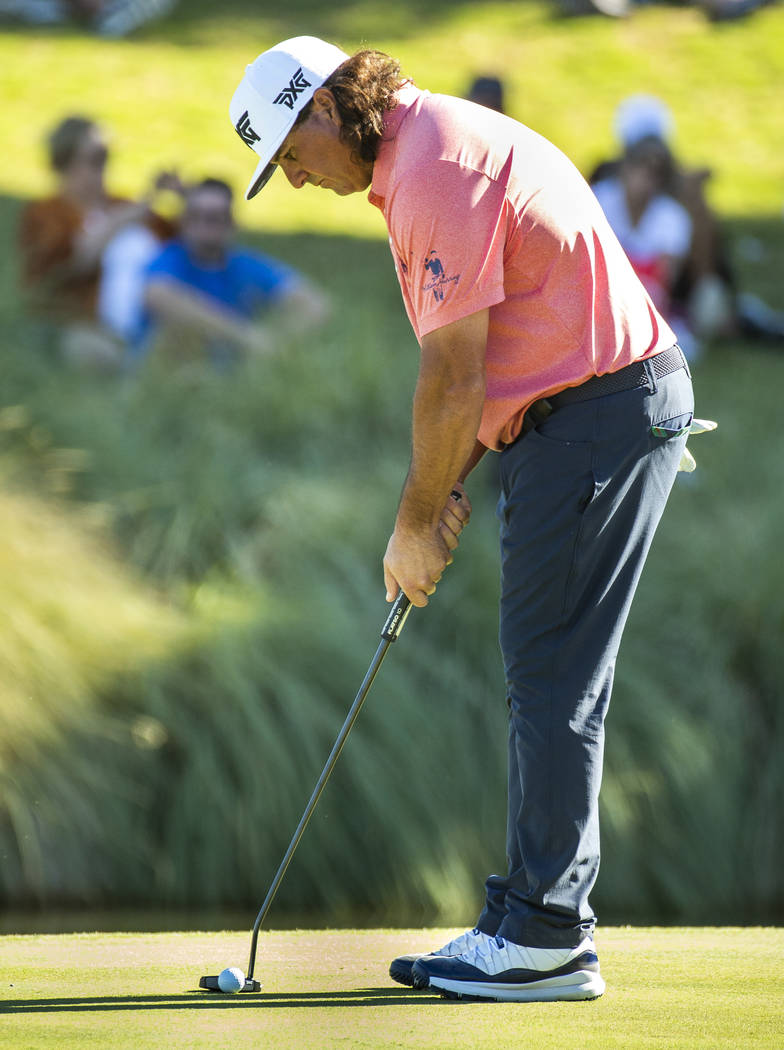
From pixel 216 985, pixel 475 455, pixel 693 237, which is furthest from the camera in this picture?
pixel 693 237

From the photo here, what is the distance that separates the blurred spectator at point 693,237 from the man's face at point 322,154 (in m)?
5.88

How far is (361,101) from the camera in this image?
108 inches

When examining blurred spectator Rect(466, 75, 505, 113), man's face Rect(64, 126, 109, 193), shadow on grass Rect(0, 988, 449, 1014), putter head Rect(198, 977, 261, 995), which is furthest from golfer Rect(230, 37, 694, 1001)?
blurred spectator Rect(466, 75, 505, 113)

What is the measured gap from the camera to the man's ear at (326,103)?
274 centimetres

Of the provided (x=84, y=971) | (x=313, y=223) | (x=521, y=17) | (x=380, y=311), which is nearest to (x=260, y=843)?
(x=84, y=971)

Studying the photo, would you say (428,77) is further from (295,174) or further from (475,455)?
(295,174)

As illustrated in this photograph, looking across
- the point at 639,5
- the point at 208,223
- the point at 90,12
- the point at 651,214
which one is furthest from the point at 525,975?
the point at 639,5

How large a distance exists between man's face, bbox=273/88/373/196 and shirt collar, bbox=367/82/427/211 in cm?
3

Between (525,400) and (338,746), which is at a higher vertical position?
(525,400)

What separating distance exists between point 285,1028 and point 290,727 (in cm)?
273

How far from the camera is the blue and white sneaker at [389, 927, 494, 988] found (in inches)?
119

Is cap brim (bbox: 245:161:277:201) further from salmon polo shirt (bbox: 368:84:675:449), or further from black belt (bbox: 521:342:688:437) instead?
black belt (bbox: 521:342:688:437)

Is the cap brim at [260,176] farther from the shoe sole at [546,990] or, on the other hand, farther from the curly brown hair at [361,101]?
the shoe sole at [546,990]

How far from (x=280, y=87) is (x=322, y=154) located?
14 cm
